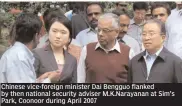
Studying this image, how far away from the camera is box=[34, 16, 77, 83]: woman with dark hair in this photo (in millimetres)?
4625

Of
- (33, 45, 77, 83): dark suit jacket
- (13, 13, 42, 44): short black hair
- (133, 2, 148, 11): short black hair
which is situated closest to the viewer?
(13, 13, 42, 44): short black hair

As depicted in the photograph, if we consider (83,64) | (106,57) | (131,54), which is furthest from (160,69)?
(83,64)

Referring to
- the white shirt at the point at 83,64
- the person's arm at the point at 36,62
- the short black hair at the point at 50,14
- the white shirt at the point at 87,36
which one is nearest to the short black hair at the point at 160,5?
the white shirt at the point at 83,64

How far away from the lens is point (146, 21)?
15.2 ft

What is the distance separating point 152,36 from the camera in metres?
4.61

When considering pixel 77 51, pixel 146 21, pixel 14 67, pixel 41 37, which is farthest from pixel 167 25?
pixel 14 67

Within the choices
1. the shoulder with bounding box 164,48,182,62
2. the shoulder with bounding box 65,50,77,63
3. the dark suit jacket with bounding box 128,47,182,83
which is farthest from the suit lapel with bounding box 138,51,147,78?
the shoulder with bounding box 65,50,77,63

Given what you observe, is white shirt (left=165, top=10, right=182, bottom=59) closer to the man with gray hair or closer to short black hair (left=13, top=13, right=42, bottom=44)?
the man with gray hair

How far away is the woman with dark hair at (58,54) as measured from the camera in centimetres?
462

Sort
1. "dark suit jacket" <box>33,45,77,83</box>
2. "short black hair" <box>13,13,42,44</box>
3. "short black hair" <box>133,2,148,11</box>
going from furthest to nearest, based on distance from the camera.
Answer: "dark suit jacket" <box>33,45,77,83</box>, "short black hair" <box>133,2,148,11</box>, "short black hair" <box>13,13,42,44</box>

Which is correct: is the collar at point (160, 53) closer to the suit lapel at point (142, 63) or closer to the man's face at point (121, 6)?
the suit lapel at point (142, 63)

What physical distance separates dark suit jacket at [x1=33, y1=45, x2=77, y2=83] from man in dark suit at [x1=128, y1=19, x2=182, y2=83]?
575mm

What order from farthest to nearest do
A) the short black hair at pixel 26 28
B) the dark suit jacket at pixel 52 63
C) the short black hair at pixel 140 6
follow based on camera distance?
the dark suit jacket at pixel 52 63 < the short black hair at pixel 140 6 < the short black hair at pixel 26 28

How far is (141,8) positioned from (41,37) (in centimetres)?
103
